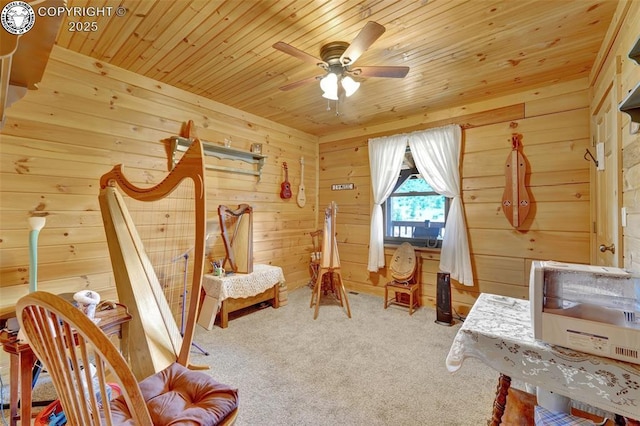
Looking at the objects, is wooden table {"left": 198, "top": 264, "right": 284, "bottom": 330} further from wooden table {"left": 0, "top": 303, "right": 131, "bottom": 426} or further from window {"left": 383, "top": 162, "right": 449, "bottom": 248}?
window {"left": 383, "top": 162, "right": 449, "bottom": 248}

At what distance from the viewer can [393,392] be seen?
1966mm

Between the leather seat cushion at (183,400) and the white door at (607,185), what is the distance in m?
2.43

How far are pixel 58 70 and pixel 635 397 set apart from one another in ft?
12.7

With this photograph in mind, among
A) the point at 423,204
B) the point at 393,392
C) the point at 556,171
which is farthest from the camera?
the point at 423,204

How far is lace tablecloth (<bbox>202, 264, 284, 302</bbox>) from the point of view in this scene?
9.76 feet

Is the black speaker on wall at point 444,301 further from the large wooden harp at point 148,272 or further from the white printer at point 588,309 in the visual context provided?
the large wooden harp at point 148,272

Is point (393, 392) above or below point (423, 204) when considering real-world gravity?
below

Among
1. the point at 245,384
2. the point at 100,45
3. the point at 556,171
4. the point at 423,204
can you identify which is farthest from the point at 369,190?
the point at 100,45

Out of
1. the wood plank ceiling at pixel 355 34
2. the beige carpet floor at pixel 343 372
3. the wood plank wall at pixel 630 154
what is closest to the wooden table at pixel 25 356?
the beige carpet floor at pixel 343 372

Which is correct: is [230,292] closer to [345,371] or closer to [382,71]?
[345,371]

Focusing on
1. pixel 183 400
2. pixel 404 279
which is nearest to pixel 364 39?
pixel 183 400

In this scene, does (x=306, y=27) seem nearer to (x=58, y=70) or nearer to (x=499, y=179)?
(x=58, y=70)

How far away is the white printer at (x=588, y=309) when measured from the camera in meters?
1.04

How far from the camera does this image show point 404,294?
377 cm
